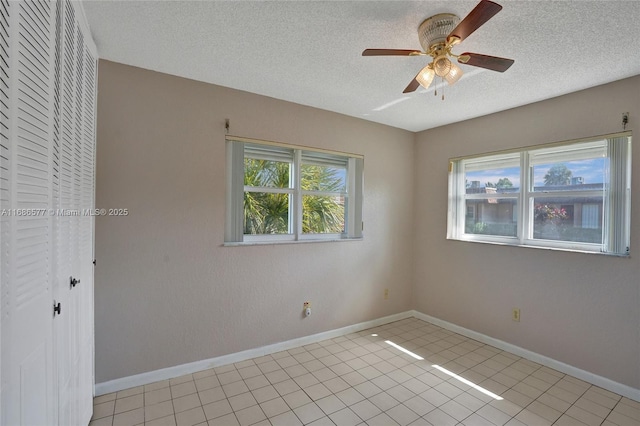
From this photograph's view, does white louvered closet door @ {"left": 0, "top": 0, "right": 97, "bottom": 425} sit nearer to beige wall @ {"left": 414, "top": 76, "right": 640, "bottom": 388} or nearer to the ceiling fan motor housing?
the ceiling fan motor housing

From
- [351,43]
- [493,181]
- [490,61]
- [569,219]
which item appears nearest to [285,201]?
[351,43]

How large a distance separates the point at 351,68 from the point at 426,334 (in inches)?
115

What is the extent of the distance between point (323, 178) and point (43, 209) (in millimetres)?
2533

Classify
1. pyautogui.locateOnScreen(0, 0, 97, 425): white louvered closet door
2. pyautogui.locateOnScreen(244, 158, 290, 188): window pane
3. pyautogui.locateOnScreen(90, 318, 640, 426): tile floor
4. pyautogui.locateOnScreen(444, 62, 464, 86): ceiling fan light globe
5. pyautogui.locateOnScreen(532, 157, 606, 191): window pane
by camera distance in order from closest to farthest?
pyautogui.locateOnScreen(0, 0, 97, 425): white louvered closet door, pyautogui.locateOnScreen(444, 62, 464, 86): ceiling fan light globe, pyautogui.locateOnScreen(90, 318, 640, 426): tile floor, pyautogui.locateOnScreen(532, 157, 606, 191): window pane, pyautogui.locateOnScreen(244, 158, 290, 188): window pane

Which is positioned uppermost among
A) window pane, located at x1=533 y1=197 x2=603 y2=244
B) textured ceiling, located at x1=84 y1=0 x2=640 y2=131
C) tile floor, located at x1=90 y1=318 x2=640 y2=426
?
textured ceiling, located at x1=84 y1=0 x2=640 y2=131

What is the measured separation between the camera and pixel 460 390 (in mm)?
2297

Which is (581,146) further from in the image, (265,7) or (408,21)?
(265,7)

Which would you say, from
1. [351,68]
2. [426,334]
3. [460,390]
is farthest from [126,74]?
[426,334]

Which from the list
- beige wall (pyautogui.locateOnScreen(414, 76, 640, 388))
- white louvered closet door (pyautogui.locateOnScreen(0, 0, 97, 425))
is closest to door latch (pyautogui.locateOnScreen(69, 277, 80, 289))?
white louvered closet door (pyautogui.locateOnScreen(0, 0, 97, 425))

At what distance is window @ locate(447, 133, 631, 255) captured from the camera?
7.78 ft

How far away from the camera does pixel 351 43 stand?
189 cm

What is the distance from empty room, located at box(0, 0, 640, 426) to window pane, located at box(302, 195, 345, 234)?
0.03 meters

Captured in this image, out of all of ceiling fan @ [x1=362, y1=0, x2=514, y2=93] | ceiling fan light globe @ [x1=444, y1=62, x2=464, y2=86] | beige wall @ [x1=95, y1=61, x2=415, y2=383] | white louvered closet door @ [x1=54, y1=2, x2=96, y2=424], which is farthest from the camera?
beige wall @ [x1=95, y1=61, x2=415, y2=383]

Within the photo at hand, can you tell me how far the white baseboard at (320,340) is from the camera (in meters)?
2.22
